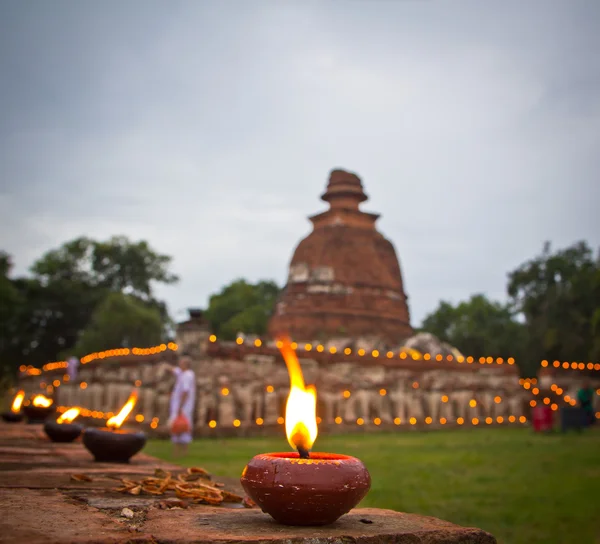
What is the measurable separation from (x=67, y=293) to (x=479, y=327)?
74.4 feet

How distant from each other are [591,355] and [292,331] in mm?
9766

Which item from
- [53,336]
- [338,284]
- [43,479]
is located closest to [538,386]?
[338,284]

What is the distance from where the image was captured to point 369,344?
778 inches

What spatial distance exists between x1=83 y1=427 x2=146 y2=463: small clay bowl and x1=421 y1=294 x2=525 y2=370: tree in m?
26.6

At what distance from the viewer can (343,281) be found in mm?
22781

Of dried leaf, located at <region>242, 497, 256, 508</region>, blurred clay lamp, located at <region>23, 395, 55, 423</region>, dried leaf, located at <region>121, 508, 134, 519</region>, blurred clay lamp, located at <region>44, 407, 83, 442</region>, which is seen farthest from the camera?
blurred clay lamp, located at <region>23, 395, 55, 423</region>

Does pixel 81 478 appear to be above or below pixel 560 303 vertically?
below

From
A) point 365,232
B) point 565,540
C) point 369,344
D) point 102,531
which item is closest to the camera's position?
point 102,531

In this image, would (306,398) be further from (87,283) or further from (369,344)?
(87,283)

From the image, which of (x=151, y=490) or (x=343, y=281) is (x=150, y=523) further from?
(x=343, y=281)

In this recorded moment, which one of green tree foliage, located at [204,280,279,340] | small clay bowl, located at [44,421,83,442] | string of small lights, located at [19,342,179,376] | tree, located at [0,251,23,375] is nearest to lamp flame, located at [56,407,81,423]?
small clay bowl, located at [44,421,83,442]

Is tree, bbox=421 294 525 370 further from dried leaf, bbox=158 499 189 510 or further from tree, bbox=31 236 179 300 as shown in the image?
dried leaf, bbox=158 499 189 510

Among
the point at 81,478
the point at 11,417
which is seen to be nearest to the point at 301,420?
the point at 81,478

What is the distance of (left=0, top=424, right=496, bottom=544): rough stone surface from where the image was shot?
1.76m
